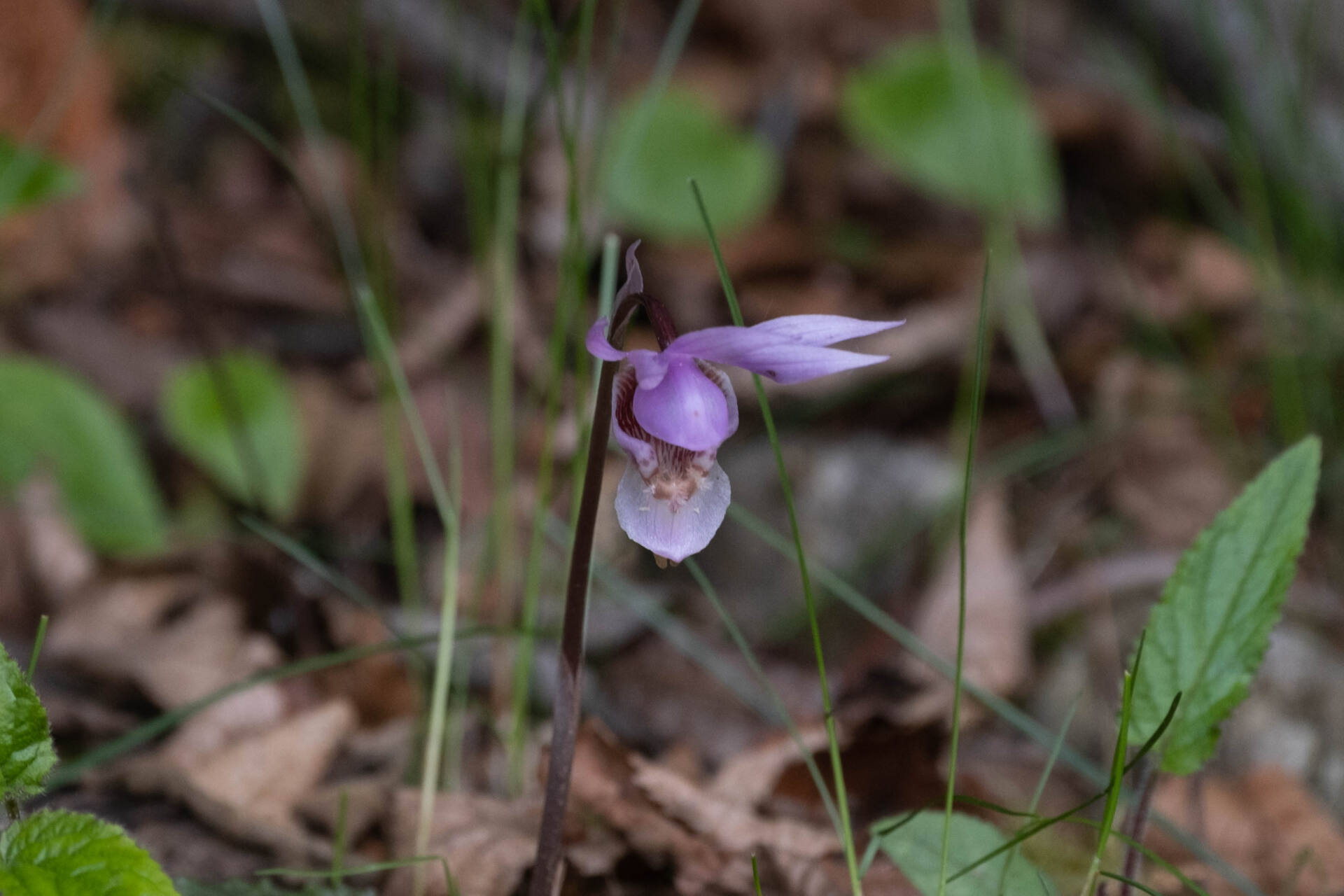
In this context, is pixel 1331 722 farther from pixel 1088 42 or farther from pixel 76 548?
pixel 1088 42

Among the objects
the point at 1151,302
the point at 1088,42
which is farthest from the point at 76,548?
the point at 1088,42

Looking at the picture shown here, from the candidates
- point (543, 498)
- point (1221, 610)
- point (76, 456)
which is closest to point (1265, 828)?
point (1221, 610)

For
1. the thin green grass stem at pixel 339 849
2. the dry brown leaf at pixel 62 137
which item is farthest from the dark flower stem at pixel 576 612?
the dry brown leaf at pixel 62 137

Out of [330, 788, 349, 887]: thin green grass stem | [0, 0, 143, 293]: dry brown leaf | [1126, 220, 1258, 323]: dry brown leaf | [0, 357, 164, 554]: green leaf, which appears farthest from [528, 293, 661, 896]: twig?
[1126, 220, 1258, 323]: dry brown leaf

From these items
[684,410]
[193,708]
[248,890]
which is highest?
[684,410]

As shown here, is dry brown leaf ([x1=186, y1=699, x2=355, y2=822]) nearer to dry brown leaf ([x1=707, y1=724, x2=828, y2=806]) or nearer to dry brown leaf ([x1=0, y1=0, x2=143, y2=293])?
dry brown leaf ([x1=707, y1=724, x2=828, y2=806])

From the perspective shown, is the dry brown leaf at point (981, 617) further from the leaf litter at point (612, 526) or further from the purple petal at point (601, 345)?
the purple petal at point (601, 345)

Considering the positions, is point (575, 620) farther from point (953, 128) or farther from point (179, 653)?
point (953, 128)
